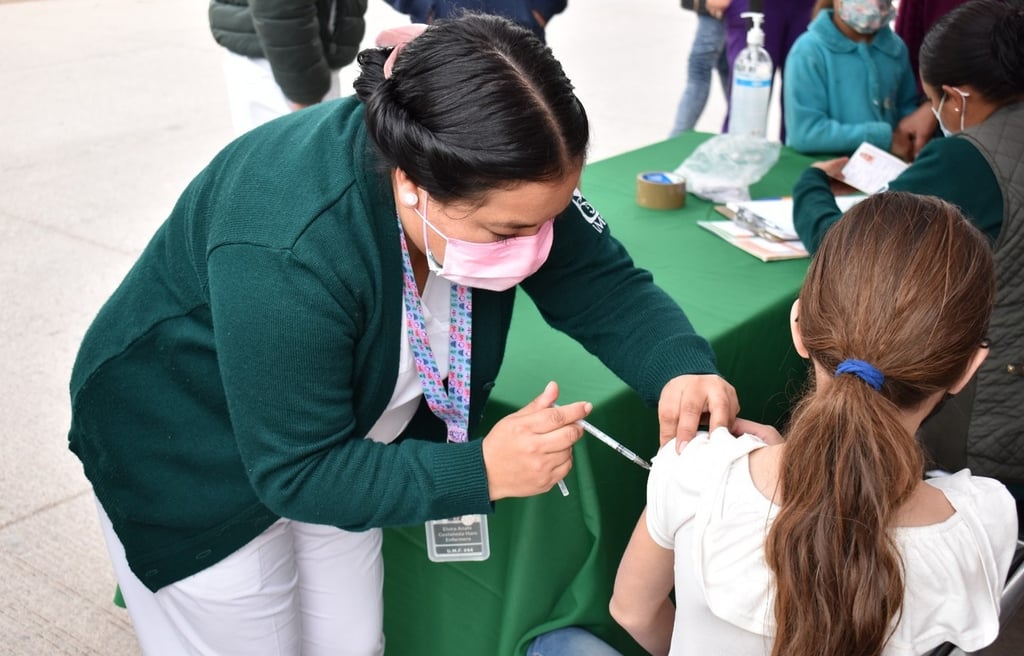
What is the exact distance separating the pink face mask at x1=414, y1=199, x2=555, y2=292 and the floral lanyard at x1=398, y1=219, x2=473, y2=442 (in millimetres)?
62

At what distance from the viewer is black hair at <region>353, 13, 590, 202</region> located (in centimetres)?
99

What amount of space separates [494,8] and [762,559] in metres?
2.19

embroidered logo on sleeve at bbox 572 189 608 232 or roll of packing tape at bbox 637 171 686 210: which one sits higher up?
embroidered logo on sleeve at bbox 572 189 608 232

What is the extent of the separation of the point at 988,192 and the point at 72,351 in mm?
2604

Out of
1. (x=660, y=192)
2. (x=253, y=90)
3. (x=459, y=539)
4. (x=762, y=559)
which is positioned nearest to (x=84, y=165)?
(x=253, y=90)

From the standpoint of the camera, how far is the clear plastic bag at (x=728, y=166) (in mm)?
2332

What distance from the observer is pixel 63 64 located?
685 centimetres

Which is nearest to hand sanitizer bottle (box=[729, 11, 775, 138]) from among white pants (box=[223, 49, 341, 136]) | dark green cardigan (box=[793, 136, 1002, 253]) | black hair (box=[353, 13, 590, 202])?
dark green cardigan (box=[793, 136, 1002, 253])

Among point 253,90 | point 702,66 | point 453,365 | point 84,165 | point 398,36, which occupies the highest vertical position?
point 398,36

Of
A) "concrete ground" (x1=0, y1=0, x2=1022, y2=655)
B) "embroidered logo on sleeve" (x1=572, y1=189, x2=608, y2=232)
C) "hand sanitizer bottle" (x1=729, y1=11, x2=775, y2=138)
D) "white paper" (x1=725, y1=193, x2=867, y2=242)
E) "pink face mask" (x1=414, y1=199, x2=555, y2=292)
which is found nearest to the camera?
"pink face mask" (x1=414, y1=199, x2=555, y2=292)

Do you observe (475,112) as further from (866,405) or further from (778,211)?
(778,211)

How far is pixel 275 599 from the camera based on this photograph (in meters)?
1.34

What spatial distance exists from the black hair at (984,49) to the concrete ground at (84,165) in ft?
2.23

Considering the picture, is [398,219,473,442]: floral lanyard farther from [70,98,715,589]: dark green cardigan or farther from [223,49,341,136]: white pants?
[223,49,341,136]: white pants
